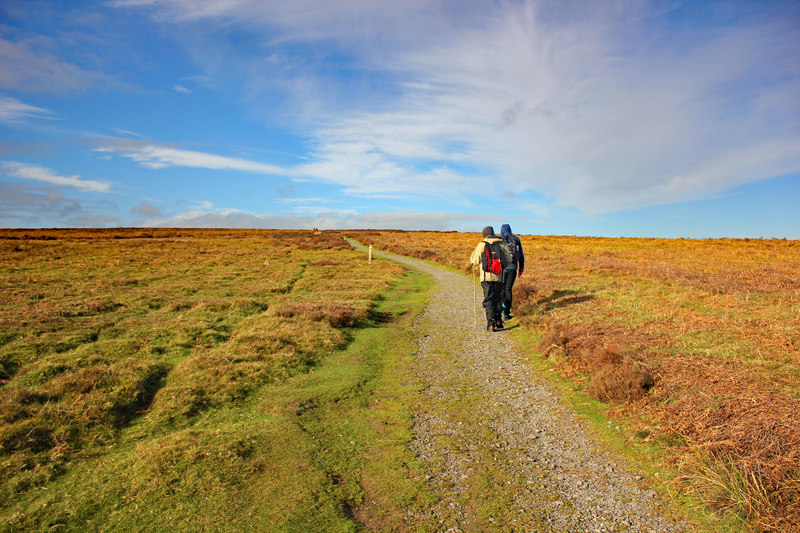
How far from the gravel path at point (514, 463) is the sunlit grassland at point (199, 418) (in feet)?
1.72

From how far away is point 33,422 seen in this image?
638 centimetres

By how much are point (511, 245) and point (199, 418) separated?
9495mm

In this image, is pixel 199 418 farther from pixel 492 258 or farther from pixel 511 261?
pixel 511 261

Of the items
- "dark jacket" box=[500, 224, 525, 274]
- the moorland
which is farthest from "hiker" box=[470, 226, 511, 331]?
the moorland

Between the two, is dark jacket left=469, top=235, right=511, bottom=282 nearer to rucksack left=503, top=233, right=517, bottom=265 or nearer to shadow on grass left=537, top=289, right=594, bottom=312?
rucksack left=503, top=233, right=517, bottom=265

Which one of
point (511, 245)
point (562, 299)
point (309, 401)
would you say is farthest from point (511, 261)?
point (309, 401)

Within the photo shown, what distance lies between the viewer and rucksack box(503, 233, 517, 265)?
1293cm

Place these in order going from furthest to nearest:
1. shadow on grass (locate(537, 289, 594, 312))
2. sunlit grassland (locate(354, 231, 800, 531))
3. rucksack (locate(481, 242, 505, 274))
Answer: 1. shadow on grass (locate(537, 289, 594, 312))
2. rucksack (locate(481, 242, 505, 274))
3. sunlit grassland (locate(354, 231, 800, 531))

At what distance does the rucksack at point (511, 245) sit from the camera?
42.4 feet

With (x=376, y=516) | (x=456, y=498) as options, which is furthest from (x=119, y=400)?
(x=456, y=498)

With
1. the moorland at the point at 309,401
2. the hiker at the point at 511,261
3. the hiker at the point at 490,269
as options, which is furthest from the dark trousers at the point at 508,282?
the moorland at the point at 309,401

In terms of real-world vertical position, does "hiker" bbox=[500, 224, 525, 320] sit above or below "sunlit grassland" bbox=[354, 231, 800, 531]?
above

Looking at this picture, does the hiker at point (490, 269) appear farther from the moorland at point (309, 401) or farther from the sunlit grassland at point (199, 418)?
the sunlit grassland at point (199, 418)

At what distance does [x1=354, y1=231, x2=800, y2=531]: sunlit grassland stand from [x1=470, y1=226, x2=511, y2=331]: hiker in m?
1.15
